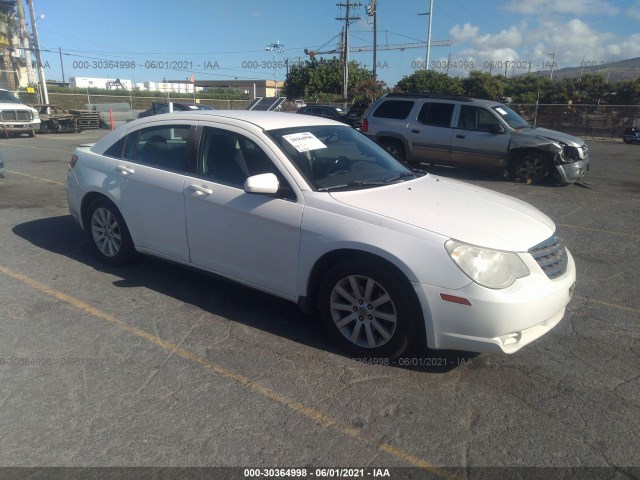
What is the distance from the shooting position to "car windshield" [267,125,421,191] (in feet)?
13.2

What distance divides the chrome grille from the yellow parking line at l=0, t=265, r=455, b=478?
157cm

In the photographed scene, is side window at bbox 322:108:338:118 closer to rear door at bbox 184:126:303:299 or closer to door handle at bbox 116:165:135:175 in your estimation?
door handle at bbox 116:165:135:175

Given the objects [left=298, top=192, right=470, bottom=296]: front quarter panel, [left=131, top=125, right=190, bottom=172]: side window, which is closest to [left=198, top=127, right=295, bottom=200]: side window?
[left=131, top=125, right=190, bottom=172]: side window

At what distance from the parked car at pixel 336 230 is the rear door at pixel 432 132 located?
717cm

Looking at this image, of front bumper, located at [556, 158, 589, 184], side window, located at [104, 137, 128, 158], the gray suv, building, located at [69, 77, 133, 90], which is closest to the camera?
side window, located at [104, 137, 128, 158]

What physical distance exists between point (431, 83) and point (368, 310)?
42.1 metres

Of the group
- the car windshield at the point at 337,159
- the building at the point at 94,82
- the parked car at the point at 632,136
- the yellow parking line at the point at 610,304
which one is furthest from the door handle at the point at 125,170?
the building at the point at 94,82

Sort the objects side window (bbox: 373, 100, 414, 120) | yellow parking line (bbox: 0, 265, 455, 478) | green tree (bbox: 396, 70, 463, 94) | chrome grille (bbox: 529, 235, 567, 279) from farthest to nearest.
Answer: green tree (bbox: 396, 70, 463, 94) → side window (bbox: 373, 100, 414, 120) → chrome grille (bbox: 529, 235, 567, 279) → yellow parking line (bbox: 0, 265, 455, 478)

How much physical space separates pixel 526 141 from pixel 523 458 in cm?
940

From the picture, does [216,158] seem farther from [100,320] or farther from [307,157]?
[100,320]

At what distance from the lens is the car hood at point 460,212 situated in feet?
11.0

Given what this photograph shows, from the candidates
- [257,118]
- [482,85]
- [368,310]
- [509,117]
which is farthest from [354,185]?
[482,85]

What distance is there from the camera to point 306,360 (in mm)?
3592

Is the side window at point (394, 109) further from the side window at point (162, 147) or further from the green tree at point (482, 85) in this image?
the green tree at point (482, 85)
